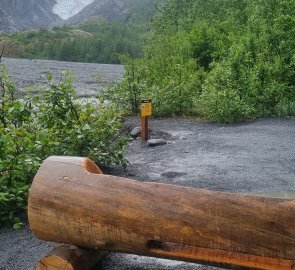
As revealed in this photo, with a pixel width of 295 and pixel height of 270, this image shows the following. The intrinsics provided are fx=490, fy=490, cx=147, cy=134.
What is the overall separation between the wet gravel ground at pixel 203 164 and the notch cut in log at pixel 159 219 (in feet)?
2.95

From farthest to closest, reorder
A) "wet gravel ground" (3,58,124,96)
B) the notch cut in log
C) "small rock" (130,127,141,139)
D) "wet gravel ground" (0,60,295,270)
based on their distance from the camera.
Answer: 1. "wet gravel ground" (3,58,124,96)
2. "small rock" (130,127,141,139)
3. "wet gravel ground" (0,60,295,270)
4. the notch cut in log

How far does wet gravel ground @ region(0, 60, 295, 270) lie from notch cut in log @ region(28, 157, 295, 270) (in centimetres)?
90

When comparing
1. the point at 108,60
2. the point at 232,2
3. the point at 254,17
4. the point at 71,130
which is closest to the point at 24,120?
the point at 71,130

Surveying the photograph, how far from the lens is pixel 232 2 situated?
2722 centimetres

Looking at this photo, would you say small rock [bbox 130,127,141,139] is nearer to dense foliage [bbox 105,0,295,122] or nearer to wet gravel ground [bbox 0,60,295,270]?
wet gravel ground [bbox 0,60,295,270]

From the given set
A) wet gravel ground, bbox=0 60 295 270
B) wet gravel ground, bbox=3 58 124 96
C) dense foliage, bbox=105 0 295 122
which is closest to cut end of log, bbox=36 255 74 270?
wet gravel ground, bbox=0 60 295 270

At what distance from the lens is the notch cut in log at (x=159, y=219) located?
285 cm

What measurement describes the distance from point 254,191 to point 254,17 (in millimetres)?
12412

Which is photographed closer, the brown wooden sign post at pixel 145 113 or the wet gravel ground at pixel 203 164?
the wet gravel ground at pixel 203 164

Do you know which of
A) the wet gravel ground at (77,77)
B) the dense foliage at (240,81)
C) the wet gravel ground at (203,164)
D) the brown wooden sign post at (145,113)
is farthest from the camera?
the wet gravel ground at (77,77)

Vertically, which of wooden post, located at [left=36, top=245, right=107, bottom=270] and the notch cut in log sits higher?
the notch cut in log

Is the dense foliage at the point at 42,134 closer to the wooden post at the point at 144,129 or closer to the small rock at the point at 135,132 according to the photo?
the wooden post at the point at 144,129

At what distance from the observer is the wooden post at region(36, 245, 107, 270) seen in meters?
3.51

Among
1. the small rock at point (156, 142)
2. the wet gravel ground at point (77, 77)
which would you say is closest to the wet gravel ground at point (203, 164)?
the small rock at point (156, 142)
